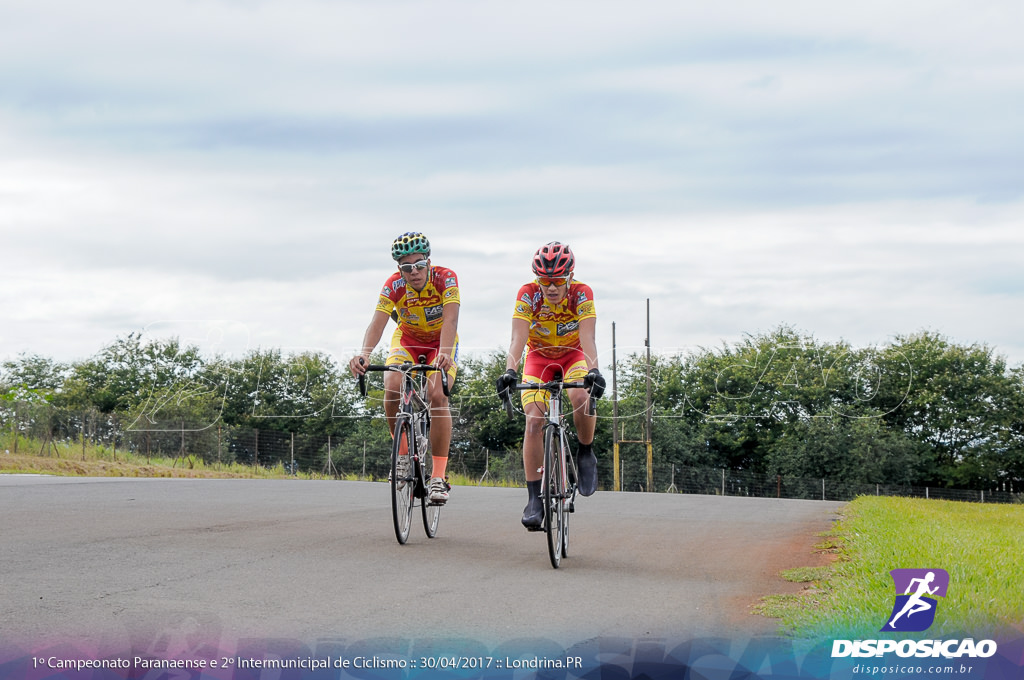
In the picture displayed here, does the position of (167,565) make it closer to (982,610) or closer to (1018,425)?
(982,610)

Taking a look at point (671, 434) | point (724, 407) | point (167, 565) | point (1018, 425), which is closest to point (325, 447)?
point (671, 434)

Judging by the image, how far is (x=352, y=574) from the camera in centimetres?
649

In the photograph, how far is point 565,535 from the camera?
7652mm

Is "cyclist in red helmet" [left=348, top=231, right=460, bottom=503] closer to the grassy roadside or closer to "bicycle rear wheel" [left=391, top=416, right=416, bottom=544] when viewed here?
"bicycle rear wheel" [left=391, top=416, right=416, bottom=544]

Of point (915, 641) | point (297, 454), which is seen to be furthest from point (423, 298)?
point (297, 454)

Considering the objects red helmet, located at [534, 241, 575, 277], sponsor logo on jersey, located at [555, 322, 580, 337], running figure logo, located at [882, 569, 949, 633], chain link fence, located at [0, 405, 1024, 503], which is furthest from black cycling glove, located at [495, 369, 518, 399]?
chain link fence, located at [0, 405, 1024, 503]

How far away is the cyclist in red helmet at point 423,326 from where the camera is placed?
8.81 meters

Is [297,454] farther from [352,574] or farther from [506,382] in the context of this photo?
[352,574]

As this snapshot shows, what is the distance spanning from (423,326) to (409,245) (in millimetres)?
796

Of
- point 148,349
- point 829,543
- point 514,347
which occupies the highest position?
point 148,349

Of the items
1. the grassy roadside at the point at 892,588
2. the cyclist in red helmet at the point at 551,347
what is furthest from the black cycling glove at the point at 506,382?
the grassy roadside at the point at 892,588

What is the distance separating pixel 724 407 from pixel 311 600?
207ft

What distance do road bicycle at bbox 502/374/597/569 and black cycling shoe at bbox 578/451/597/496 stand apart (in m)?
0.64

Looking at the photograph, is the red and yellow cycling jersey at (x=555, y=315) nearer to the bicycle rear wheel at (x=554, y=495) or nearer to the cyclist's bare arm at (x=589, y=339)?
the cyclist's bare arm at (x=589, y=339)
